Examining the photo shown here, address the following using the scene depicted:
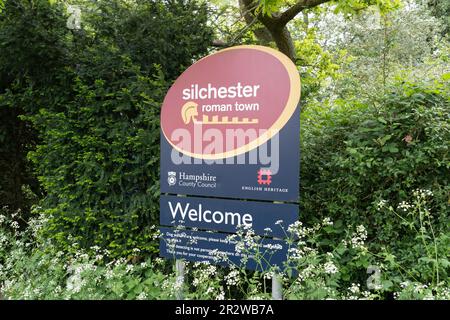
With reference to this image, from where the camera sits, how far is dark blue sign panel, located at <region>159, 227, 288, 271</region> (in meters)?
2.98

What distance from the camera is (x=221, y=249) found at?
3270mm

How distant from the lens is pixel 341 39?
15.6 meters

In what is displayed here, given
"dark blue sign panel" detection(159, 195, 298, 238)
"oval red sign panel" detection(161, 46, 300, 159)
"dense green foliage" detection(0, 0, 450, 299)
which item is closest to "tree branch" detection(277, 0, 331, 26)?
"dense green foliage" detection(0, 0, 450, 299)

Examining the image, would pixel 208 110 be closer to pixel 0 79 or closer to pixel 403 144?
pixel 403 144

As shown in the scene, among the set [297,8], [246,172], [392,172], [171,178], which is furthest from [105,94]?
[297,8]

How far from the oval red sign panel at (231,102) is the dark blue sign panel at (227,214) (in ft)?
1.35

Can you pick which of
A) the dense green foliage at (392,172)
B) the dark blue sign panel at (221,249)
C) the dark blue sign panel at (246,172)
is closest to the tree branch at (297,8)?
the dense green foliage at (392,172)

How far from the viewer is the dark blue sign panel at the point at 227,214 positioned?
3.01 m

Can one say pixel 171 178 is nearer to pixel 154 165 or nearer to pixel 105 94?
pixel 154 165

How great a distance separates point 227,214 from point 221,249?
295 mm

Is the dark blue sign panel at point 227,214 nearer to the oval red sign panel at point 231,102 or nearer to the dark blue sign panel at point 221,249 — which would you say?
the dark blue sign panel at point 221,249

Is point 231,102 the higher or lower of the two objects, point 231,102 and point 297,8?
the lower

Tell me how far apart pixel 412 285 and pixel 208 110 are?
2.01 metres

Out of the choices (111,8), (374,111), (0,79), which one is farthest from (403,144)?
(0,79)
